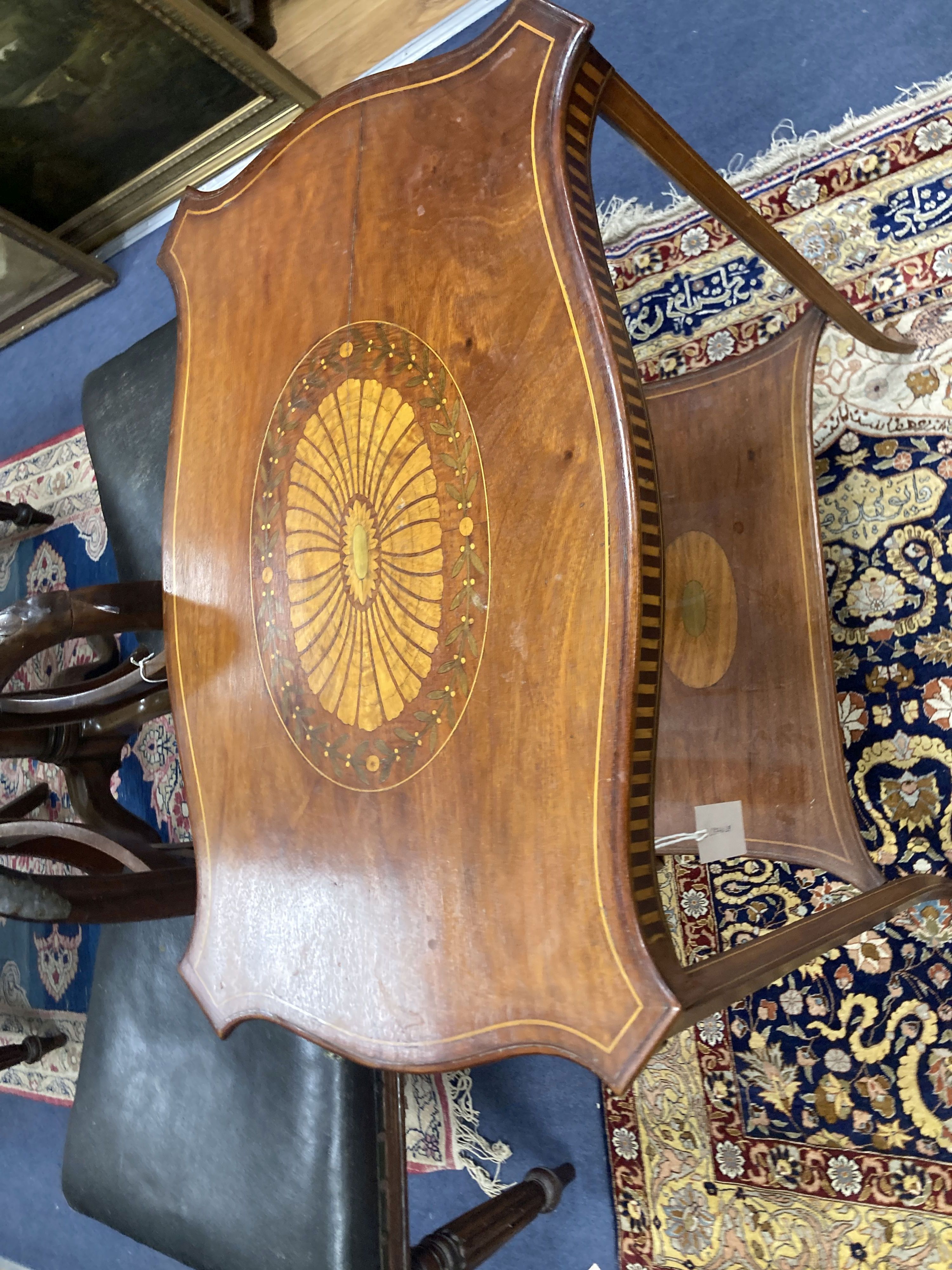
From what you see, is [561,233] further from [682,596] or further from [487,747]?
[682,596]

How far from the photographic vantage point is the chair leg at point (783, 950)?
→ 0.53 m

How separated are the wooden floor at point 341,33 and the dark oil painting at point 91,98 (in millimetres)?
130

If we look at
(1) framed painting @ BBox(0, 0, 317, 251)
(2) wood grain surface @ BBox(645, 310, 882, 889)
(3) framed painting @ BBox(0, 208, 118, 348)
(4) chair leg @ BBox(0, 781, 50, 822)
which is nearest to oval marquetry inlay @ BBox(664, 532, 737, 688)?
(2) wood grain surface @ BBox(645, 310, 882, 889)

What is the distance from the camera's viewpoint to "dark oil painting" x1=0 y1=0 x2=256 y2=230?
164 centimetres

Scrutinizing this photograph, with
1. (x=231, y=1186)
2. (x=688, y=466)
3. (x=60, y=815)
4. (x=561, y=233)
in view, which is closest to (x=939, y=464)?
(x=688, y=466)

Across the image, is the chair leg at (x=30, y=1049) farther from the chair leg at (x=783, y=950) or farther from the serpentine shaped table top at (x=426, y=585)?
the chair leg at (x=783, y=950)

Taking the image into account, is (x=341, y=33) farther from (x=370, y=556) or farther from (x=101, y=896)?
(x=101, y=896)

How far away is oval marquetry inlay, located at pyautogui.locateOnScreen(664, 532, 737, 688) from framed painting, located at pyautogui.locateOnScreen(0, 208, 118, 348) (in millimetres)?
1600

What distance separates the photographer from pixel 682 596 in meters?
1.01

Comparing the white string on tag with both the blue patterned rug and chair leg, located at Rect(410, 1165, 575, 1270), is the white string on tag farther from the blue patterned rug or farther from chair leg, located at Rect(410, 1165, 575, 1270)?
the blue patterned rug

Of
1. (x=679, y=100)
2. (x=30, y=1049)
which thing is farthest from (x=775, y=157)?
(x=30, y=1049)

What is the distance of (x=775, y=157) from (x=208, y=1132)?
4.36ft

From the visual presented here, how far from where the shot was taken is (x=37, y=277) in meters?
2.04

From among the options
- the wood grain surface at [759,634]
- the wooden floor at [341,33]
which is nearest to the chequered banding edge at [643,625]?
the wood grain surface at [759,634]
